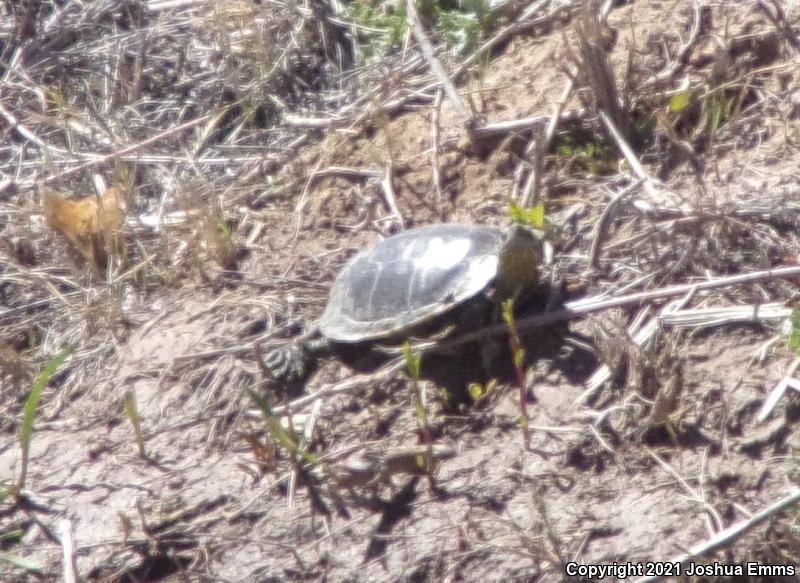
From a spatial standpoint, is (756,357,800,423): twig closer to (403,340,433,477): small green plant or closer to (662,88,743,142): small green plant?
(403,340,433,477): small green plant

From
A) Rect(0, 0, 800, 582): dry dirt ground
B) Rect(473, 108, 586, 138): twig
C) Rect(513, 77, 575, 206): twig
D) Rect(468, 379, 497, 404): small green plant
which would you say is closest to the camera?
Rect(0, 0, 800, 582): dry dirt ground

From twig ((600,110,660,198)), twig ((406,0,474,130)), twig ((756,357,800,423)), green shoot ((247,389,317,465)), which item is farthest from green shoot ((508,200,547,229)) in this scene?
green shoot ((247,389,317,465))

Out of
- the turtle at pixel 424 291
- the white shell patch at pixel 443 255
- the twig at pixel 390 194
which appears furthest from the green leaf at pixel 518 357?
the twig at pixel 390 194

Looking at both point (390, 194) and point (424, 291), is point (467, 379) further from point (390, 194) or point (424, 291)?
point (390, 194)

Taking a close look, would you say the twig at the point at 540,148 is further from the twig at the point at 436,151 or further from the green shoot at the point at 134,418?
the green shoot at the point at 134,418

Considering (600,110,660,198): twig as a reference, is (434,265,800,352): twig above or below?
below

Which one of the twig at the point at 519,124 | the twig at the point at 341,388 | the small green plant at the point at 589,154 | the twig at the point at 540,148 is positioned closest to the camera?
the twig at the point at 341,388

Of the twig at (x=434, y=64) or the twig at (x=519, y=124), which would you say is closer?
the twig at (x=519, y=124)
